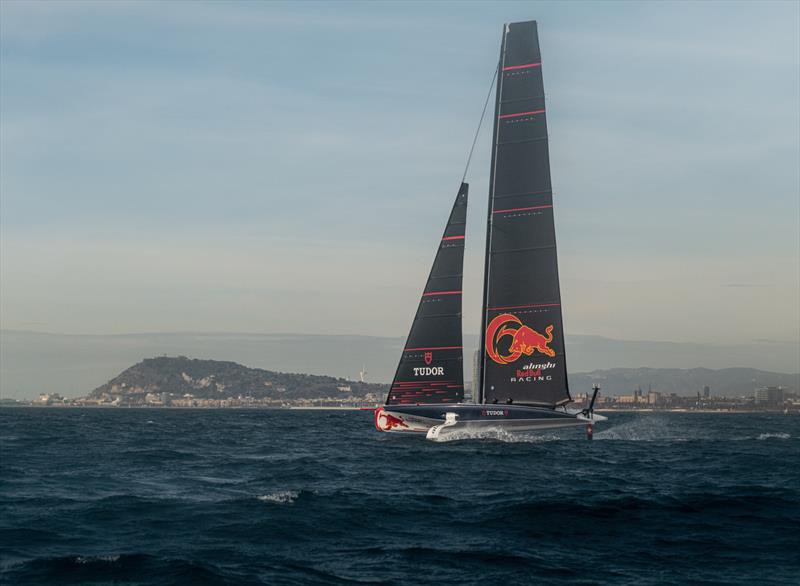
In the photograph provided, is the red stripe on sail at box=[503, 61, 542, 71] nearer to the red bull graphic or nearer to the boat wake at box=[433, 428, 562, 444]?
the boat wake at box=[433, 428, 562, 444]

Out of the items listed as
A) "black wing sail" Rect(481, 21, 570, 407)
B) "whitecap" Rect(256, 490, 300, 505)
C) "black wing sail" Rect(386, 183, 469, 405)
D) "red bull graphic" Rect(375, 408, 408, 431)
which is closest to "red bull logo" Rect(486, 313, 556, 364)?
"black wing sail" Rect(481, 21, 570, 407)

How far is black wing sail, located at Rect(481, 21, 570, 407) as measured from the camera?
152 feet

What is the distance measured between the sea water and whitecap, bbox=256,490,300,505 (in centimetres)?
13

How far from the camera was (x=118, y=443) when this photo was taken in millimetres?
51062

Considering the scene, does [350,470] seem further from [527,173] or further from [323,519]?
[527,173]

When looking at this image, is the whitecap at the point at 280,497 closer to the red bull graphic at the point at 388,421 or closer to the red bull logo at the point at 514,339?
the red bull graphic at the point at 388,421

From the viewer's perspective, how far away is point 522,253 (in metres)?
46.4

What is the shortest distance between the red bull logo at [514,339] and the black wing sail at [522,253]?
50mm

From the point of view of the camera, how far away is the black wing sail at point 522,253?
152 ft

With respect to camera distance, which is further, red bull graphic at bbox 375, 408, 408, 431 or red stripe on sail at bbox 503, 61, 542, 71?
red stripe on sail at bbox 503, 61, 542, 71

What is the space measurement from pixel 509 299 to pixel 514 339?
2053mm

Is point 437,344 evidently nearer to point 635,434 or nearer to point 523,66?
point 523,66

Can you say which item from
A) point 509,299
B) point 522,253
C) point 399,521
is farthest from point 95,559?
point 522,253

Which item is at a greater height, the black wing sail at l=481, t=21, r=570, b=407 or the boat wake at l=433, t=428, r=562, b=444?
the black wing sail at l=481, t=21, r=570, b=407
